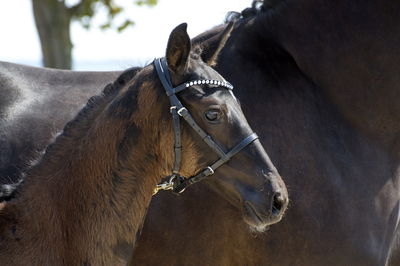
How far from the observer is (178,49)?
14.3 feet

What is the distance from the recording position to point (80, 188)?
4.48 m

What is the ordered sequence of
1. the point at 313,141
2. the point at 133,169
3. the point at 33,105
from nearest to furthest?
the point at 133,169
the point at 313,141
the point at 33,105

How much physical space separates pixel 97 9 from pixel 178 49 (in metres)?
7.93

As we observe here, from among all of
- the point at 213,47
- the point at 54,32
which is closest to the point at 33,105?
the point at 213,47

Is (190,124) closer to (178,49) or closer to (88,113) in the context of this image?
(178,49)

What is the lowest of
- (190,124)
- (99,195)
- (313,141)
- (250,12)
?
(313,141)

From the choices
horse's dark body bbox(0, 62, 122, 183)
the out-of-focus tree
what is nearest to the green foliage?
the out-of-focus tree

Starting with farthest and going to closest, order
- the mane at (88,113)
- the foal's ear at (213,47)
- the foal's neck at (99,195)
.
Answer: the foal's ear at (213,47) → the mane at (88,113) → the foal's neck at (99,195)

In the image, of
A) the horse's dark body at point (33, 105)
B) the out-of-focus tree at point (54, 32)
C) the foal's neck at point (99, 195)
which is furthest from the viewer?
the out-of-focus tree at point (54, 32)

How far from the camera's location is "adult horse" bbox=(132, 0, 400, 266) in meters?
5.15

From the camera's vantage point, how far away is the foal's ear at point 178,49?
4.33 m

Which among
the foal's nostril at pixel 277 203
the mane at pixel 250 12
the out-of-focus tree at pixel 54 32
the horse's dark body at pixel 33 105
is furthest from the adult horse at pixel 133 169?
the out-of-focus tree at pixel 54 32

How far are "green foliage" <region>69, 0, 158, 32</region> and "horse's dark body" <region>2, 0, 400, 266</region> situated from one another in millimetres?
6441

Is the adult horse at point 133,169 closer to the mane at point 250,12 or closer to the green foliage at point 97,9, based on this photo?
the mane at point 250,12
